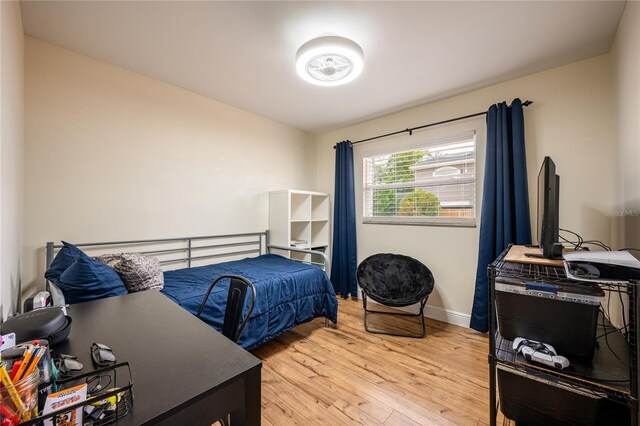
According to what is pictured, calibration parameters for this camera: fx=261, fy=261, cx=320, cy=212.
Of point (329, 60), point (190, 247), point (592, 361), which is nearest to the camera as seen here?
point (592, 361)

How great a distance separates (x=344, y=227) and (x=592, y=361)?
2604mm

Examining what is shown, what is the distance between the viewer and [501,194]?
2371mm

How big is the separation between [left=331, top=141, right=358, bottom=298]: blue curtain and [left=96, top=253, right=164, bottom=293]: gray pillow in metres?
2.23

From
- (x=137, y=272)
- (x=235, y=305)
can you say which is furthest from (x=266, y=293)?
(x=137, y=272)

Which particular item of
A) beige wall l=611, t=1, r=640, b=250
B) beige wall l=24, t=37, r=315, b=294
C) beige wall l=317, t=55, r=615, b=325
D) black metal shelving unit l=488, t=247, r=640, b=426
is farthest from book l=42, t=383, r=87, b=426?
beige wall l=317, t=55, r=615, b=325

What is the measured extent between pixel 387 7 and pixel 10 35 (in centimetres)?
200

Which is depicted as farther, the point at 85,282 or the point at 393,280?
the point at 393,280

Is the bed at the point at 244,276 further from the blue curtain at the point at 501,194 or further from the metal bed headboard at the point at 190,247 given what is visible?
→ the blue curtain at the point at 501,194

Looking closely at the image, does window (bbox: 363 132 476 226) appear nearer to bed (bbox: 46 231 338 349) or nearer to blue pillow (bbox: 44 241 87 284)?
bed (bbox: 46 231 338 349)

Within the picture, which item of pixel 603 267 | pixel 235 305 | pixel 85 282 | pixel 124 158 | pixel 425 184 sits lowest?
pixel 235 305

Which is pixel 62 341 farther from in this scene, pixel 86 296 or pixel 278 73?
pixel 278 73

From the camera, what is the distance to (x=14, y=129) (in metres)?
1.44

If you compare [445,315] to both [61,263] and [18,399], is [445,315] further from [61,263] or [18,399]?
[61,263]

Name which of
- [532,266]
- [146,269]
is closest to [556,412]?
[532,266]
